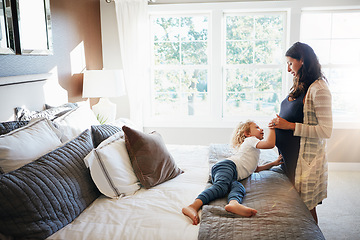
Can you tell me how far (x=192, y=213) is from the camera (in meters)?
1.77

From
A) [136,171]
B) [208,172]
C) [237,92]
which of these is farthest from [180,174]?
[237,92]

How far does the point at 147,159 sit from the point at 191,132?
2.34 metres

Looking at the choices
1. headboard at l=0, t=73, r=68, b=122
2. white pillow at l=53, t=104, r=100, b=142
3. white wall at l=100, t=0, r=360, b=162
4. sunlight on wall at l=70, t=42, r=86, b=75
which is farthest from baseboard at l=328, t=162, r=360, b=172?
headboard at l=0, t=73, r=68, b=122

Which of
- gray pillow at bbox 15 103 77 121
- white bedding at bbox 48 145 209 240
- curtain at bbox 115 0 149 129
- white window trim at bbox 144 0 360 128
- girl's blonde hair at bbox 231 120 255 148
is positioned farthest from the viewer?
curtain at bbox 115 0 149 129

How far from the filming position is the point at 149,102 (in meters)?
4.64

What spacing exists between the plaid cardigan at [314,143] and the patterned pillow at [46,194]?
137 cm

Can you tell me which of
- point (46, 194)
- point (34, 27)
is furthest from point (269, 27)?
point (46, 194)

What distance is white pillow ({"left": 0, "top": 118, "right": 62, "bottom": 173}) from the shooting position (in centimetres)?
174

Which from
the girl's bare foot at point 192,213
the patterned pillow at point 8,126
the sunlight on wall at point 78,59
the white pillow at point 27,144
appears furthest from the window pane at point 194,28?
the girl's bare foot at point 192,213

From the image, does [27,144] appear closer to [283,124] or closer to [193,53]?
[283,124]

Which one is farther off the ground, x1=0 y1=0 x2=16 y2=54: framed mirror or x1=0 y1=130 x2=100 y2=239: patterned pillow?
x1=0 y1=0 x2=16 y2=54: framed mirror

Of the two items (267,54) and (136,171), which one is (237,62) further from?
(136,171)

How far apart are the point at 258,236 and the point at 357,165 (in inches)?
138

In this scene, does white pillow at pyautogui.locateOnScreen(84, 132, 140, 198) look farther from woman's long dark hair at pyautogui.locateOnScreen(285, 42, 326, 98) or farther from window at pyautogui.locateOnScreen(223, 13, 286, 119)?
window at pyautogui.locateOnScreen(223, 13, 286, 119)
